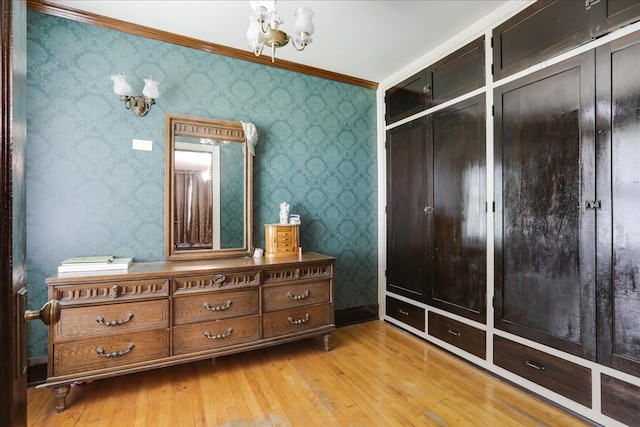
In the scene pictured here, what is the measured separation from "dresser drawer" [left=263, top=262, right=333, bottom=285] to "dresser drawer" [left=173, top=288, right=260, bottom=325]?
0.16 metres

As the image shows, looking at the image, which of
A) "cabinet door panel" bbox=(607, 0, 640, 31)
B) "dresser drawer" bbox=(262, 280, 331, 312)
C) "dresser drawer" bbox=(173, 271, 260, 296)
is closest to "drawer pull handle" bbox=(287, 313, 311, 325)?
"dresser drawer" bbox=(262, 280, 331, 312)

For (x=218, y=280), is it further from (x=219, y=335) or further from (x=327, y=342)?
(x=327, y=342)

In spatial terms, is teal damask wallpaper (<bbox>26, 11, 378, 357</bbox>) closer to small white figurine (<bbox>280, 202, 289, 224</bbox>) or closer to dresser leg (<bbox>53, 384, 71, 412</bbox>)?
small white figurine (<bbox>280, 202, 289, 224</bbox>)

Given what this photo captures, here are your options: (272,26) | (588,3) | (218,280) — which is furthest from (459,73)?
(218,280)

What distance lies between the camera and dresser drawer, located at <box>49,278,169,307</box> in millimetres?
1924

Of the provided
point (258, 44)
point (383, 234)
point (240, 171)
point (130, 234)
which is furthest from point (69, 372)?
point (383, 234)

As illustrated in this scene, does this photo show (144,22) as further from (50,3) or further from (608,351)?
(608,351)

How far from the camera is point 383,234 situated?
361 centimetres

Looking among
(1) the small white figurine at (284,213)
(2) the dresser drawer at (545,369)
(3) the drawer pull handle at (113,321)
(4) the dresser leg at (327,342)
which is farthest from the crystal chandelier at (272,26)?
(2) the dresser drawer at (545,369)

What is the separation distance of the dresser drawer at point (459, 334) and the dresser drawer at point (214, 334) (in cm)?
164

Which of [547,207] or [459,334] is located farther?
[459,334]

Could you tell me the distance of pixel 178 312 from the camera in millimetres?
2199

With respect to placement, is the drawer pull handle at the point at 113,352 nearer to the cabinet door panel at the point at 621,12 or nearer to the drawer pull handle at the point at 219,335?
the drawer pull handle at the point at 219,335

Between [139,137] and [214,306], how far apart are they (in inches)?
60.7
